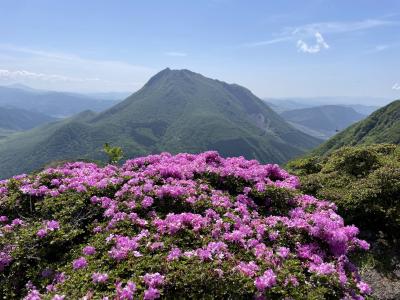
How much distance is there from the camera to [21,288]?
9.43m

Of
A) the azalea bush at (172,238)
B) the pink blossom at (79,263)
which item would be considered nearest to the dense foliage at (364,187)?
the azalea bush at (172,238)

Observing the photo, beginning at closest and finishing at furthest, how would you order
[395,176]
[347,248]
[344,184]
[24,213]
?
1. [347,248]
2. [24,213]
3. [395,176]
4. [344,184]

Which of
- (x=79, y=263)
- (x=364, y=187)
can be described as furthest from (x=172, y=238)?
(x=364, y=187)

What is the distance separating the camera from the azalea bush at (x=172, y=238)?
8.24 m

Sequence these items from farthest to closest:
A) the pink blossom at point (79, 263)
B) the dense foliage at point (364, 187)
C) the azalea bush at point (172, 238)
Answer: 1. the dense foliage at point (364, 187)
2. the pink blossom at point (79, 263)
3. the azalea bush at point (172, 238)

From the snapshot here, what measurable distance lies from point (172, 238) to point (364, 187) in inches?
307

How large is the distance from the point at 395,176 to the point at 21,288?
→ 12.5 metres

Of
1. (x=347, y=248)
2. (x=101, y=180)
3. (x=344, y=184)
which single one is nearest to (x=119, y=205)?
Answer: (x=101, y=180)

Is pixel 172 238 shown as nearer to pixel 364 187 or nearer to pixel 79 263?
pixel 79 263

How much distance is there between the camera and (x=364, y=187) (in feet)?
44.9

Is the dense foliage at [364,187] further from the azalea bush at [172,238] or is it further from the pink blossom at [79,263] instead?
the pink blossom at [79,263]

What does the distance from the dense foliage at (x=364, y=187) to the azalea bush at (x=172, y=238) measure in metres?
1.05

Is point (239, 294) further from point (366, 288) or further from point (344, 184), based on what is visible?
point (344, 184)

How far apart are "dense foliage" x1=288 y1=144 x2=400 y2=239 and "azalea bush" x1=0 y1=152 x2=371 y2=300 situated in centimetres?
105
